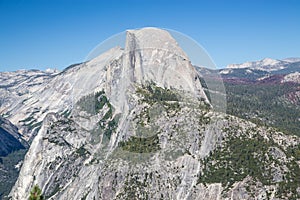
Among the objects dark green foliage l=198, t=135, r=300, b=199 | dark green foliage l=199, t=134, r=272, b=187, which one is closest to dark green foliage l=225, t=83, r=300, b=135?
dark green foliage l=199, t=134, r=272, b=187

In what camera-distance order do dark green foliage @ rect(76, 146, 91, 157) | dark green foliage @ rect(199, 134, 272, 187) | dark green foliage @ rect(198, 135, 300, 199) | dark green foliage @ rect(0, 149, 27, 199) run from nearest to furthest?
dark green foliage @ rect(198, 135, 300, 199), dark green foliage @ rect(199, 134, 272, 187), dark green foliage @ rect(76, 146, 91, 157), dark green foliage @ rect(0, 149, 27, 199)

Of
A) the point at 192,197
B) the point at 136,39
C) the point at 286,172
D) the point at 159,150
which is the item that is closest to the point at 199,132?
the point at 192,197

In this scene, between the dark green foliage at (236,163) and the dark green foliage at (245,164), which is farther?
the dark green foliage at (236,163)

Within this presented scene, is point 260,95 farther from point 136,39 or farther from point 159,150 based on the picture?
point 136,39

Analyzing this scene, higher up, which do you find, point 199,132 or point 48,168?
point 199,132

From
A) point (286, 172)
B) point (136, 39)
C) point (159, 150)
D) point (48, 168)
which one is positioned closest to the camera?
point (136, 39)

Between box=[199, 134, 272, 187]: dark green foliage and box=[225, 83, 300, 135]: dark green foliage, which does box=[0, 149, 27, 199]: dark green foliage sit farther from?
box=[199, 134, 272, 187]: dark green foliage

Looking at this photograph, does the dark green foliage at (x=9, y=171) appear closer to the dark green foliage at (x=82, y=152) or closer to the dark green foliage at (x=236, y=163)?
the dark green foliage at (x=82, y=152)

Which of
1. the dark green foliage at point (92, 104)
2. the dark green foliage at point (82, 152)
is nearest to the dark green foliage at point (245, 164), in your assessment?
the dark green foliage at point (82, 152)

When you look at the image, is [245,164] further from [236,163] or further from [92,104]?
[92,104]

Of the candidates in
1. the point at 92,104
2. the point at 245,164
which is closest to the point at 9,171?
the point at 245,164

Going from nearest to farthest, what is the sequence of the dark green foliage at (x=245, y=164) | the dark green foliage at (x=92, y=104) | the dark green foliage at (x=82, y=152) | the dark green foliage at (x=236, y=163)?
the dark green foliage at (x=92, y=104) < the dark green foliage at (x=245, y=164) < the dark green foliage at (x=236, y=163) < the dark green foliage at (x=82, y=152)
